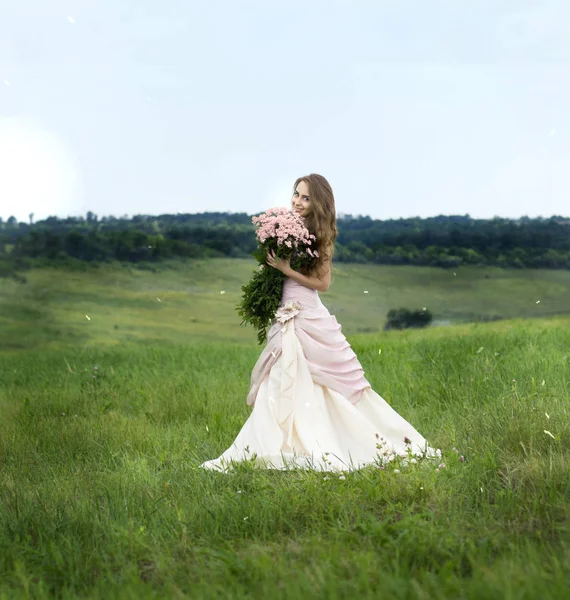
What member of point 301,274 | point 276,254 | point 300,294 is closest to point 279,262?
point 276,254

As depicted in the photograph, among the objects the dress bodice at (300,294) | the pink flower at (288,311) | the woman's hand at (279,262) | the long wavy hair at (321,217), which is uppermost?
the long wavy hair at (321,217)

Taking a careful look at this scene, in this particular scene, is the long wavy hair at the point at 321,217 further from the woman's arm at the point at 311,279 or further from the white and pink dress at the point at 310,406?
the white and pink dress at the point at 310,406

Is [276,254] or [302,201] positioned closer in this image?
[276,254]

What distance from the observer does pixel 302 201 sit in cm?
592

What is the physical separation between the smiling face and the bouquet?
164mm

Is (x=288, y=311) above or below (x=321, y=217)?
below

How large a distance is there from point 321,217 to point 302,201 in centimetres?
21

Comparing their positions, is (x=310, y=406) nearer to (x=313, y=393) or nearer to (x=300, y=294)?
(x=313, y=393)

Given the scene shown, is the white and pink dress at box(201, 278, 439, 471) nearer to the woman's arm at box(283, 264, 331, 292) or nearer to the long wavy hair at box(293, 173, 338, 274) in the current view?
the woman's arm at box(283, 264, 331, 292)

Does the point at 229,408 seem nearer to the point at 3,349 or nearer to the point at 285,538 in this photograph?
the point at 285,538

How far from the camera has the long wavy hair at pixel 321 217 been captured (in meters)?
5.84

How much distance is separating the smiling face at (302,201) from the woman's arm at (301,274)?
1.45 ft

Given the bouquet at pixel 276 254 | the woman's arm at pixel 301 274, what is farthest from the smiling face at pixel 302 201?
the woman's arm at pixel 301 274

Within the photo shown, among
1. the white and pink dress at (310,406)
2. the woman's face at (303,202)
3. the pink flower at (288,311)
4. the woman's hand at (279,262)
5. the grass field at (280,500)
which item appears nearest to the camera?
the grass field at (280,500)
